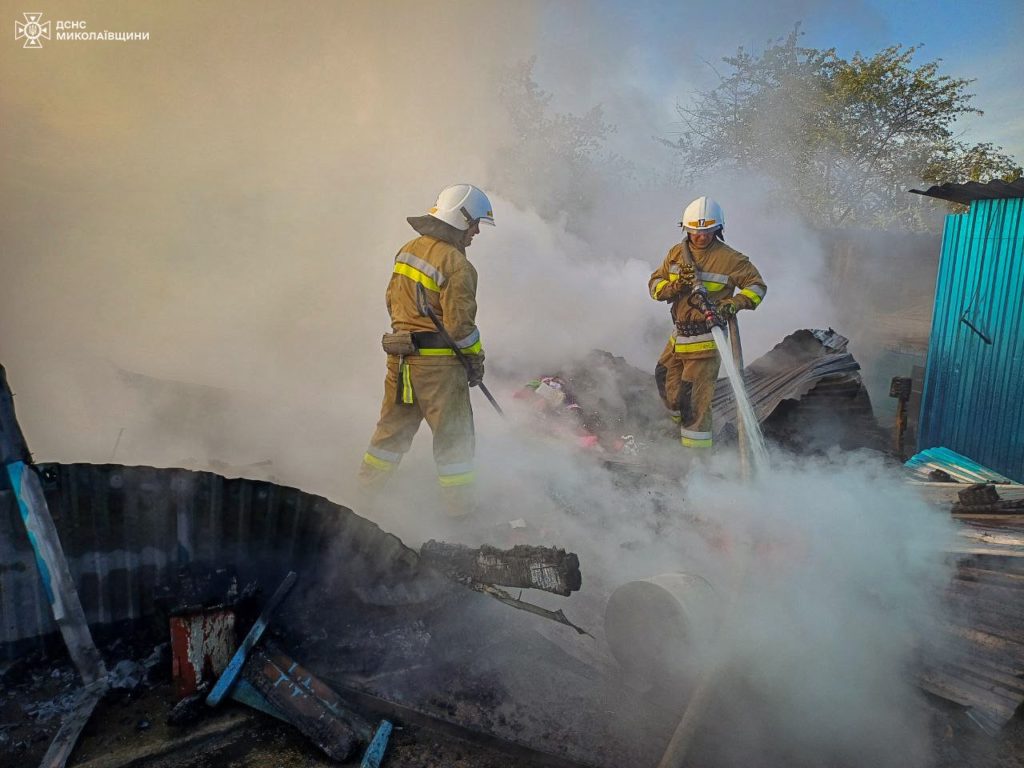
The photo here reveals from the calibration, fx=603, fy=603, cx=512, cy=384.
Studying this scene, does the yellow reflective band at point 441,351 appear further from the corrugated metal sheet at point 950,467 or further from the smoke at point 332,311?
the corrugated metal sheet at point 950,467

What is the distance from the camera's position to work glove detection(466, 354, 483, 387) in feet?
11.9

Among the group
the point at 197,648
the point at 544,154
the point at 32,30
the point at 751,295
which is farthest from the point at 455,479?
the point at 544,154

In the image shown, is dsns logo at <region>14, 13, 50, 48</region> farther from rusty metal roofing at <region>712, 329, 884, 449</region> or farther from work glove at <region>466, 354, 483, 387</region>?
rusty metal roofing at <region>712, 329, 884, 449</region>

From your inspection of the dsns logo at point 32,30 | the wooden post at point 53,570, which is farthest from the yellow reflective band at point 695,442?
the dsns logo at point 32,30

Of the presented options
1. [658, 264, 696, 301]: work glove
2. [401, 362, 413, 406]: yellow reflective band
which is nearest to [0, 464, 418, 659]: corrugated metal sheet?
[401, 362, 413, 406]: yellow reflective band

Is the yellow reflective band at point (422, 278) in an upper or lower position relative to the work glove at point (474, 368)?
upper

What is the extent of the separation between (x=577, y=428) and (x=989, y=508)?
319cm

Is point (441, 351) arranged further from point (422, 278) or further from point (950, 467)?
point (950, 467)

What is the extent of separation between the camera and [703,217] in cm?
464

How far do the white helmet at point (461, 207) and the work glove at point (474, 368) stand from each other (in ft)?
2.49

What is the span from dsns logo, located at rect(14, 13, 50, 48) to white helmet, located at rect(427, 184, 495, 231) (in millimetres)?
6267

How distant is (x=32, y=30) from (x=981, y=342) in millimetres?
10625

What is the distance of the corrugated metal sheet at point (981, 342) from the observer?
19.1 ft

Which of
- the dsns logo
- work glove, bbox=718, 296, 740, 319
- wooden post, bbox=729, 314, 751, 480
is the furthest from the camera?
the dsns logo
